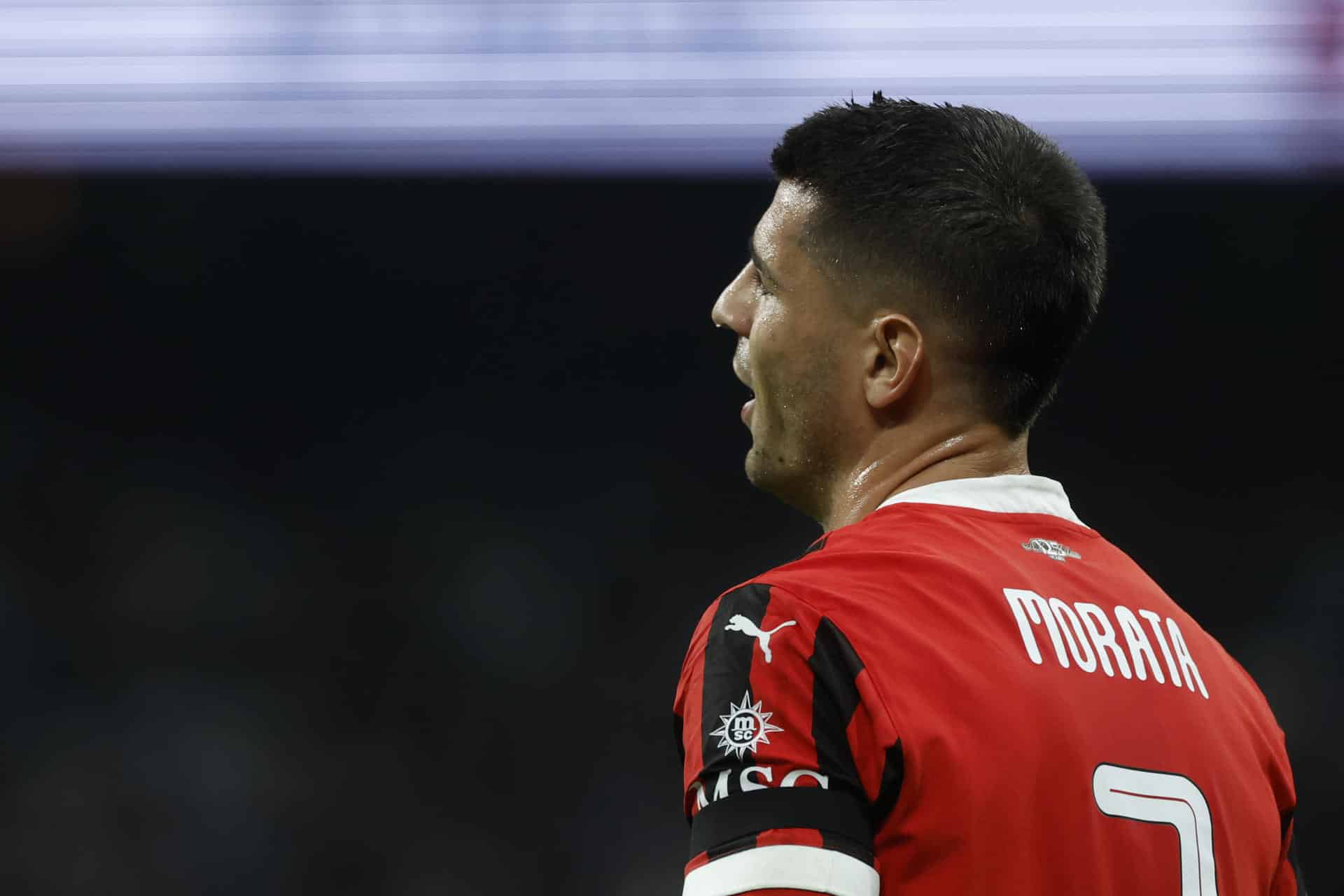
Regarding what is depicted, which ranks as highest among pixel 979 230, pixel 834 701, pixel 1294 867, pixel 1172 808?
pixel 979 230

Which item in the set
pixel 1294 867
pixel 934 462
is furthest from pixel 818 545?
pixel 1294 867

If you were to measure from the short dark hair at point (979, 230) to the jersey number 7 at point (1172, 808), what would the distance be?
293mm

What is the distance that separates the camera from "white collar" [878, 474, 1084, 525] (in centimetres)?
100

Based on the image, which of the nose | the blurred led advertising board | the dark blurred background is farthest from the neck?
the dark blurred background

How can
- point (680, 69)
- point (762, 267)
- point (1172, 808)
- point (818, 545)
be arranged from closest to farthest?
point (1172, 808), point (818, 545), point (762, 267), point (680, 69)

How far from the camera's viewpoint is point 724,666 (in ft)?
2.71

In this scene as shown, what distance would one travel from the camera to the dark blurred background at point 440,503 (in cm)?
403

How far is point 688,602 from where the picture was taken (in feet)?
13.8

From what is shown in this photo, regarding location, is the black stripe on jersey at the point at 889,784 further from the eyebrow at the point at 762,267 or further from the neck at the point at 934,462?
the eyebrow at the point at 762,267

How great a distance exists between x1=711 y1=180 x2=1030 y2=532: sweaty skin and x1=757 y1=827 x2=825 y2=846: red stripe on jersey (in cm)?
34

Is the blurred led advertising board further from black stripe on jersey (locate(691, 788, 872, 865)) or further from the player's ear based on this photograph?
black stripe on jersey (locate(691, 788, 872, 865))

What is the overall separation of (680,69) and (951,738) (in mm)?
2629

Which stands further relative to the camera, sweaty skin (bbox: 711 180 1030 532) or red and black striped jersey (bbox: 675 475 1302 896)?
sweaty skin (bbox: 711 180 1030 532)

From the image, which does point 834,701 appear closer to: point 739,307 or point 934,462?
point 934,462
